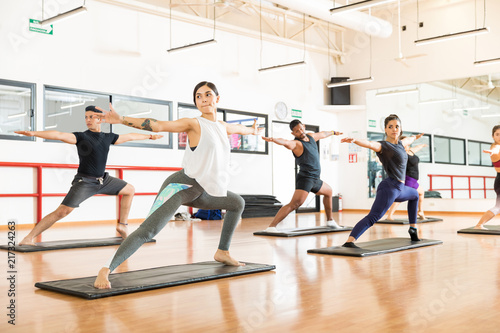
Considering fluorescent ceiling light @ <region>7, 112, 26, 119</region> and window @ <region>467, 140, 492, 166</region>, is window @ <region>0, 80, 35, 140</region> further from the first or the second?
window @ <region>467, 140, 492, 166</region>

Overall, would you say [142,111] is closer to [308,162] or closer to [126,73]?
[126,73]

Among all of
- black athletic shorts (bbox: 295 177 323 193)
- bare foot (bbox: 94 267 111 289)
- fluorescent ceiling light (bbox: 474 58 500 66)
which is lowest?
bare foot (bbox: 94 267 111 289)

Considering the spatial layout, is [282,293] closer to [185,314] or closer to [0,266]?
[185,314]

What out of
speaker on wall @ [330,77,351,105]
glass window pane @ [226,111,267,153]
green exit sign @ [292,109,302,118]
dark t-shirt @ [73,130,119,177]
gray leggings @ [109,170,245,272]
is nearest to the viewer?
gray leggings @ [109,170,245,272]

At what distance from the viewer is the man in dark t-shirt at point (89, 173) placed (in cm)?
530

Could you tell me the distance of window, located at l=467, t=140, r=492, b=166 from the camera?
1251cm

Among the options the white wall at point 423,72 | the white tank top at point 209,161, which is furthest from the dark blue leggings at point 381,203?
the white wall at point 423,72

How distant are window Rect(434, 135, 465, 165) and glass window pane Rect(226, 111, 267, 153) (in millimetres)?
4127

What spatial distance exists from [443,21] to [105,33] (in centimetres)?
737

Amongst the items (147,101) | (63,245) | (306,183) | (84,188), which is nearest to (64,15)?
(147,101)

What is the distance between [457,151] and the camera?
12656 millimetres

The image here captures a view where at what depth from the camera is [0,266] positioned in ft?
13.6

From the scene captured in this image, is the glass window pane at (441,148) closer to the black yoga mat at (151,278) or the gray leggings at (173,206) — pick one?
the black yoga mat at (151,278)

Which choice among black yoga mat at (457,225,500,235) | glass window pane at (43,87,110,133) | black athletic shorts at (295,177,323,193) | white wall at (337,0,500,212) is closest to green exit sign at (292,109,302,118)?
white wall at (337,0,500,212)
